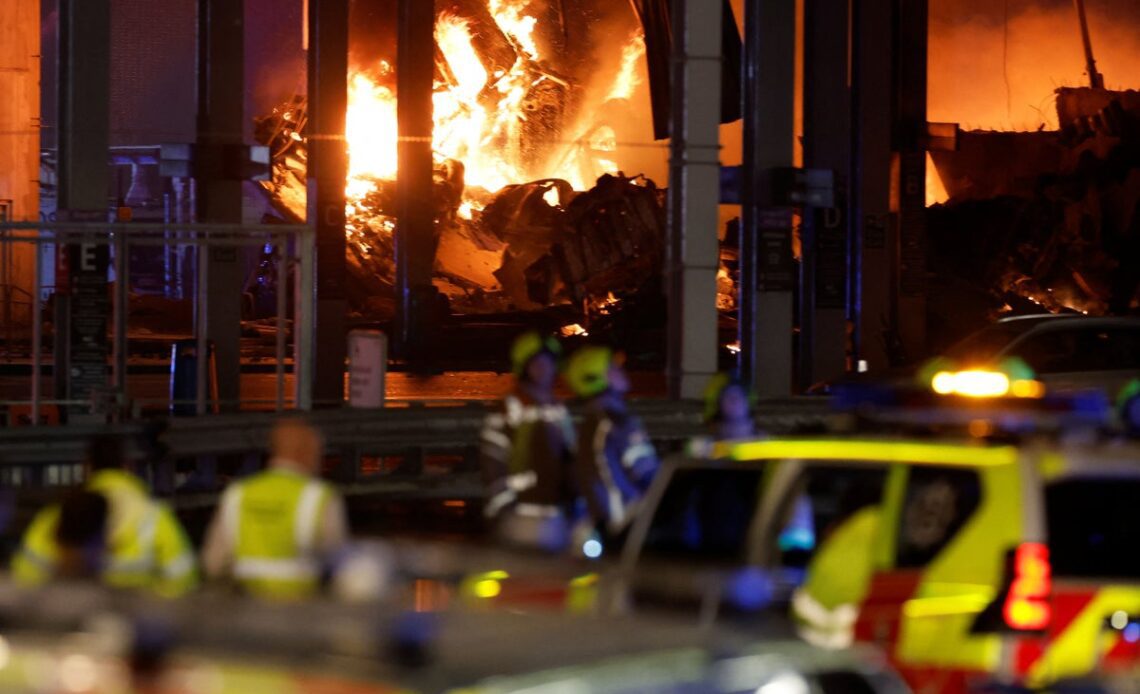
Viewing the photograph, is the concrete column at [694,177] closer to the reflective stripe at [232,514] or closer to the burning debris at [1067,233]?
the reflective stripe at [232,514]

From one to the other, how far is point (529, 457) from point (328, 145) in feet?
75.0

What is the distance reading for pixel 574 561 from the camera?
7711mm

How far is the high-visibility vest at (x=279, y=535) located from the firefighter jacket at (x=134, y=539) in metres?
0.24

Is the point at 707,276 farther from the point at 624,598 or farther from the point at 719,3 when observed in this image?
the point at 624,598

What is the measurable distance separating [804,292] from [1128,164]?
31.9 m

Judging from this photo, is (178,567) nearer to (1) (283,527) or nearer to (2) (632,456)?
(1) (283,527)

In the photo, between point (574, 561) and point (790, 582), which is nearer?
point (790, 582)

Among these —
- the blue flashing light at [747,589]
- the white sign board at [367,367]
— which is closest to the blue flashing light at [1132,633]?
the blue flashing light at [747,589]

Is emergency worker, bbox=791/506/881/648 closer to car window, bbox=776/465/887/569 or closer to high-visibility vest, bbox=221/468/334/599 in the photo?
car window, bbox=776/465/887/569

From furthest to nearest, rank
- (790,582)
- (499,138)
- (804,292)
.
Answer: (499,138) → (804,292) → (790,582)

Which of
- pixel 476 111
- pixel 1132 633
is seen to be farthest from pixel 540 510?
pixel 476 111

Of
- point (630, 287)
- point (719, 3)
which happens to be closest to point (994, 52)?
point (630, 287)

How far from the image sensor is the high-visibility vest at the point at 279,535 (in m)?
5.99

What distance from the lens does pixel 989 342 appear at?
1862 cm
